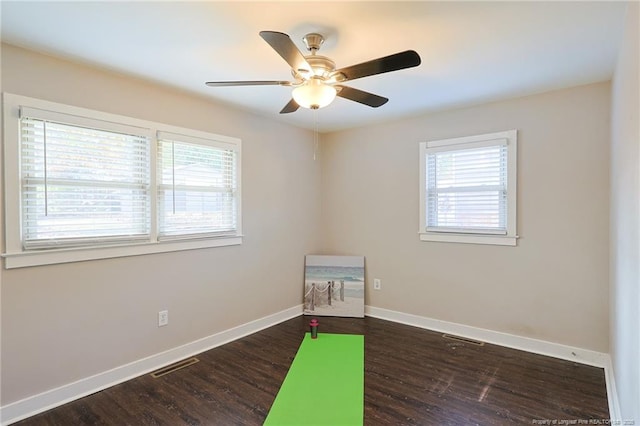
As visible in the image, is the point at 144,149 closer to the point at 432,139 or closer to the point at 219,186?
the point at 219,186

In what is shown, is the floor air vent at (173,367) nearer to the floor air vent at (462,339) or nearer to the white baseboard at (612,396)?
the floor air vent at (462,339)

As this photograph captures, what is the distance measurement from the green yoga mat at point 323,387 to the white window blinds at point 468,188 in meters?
1.62

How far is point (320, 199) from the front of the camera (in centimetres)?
473

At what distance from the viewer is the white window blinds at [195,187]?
9.82ft

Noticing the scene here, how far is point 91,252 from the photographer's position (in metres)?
2.52

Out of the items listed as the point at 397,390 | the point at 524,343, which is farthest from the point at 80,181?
the point at 524,343

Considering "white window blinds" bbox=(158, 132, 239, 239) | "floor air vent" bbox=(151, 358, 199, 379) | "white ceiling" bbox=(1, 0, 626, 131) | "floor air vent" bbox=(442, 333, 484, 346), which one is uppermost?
"white ceiling" bbox=(1, 0, 626, 131)

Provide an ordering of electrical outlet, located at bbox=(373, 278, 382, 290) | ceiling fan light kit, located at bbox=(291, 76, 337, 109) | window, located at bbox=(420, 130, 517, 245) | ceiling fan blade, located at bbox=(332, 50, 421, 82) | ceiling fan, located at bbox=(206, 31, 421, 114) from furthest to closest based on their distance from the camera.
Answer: electrical outlet, located at bbox=(373, 278, 382, 290)
window, located at bbox=(420, 130, 517, 245)
ceiling fan light kit, located at bbox=(291, 76, 337, 109)
ceiling fan, located at bbox=(206, 31, 421, 114)
ceiling fan blade, located at bbox=(332, 50, 421, 82)

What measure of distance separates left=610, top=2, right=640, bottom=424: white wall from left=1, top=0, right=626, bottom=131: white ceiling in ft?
0.86

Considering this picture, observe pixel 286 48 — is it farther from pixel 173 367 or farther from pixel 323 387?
pixel 173 367

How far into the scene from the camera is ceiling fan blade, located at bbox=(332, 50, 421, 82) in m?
1.70

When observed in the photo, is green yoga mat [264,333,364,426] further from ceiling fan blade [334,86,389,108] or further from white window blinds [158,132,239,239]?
ceiling fan blade [334,86,389,108]

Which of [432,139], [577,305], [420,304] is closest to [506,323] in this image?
[577,305]

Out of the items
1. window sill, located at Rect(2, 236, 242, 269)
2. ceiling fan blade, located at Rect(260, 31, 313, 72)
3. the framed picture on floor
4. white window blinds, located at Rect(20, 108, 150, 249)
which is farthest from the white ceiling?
the framed picture on floor
